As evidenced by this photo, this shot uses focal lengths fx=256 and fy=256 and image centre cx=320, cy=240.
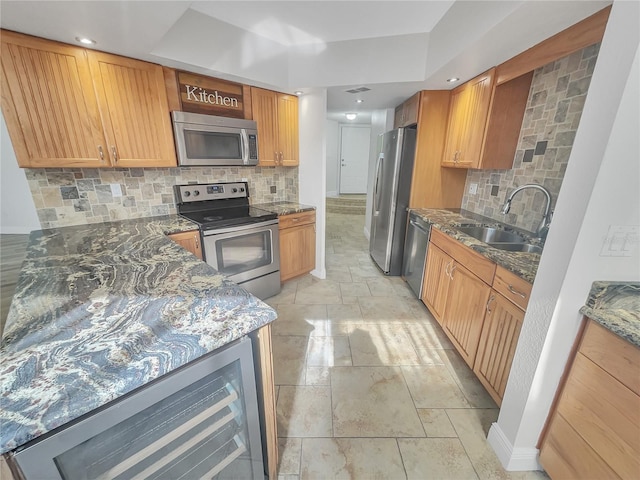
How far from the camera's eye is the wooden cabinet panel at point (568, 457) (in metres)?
0.94

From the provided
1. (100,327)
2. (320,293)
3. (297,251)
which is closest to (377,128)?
(297,251)

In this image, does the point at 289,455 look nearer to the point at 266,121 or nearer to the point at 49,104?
the point at 49,104

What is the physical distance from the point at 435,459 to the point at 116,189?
9.55 feet

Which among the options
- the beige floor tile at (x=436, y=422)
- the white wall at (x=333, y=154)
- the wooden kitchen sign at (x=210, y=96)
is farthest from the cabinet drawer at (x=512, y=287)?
the white wall at (x=333, y=154)

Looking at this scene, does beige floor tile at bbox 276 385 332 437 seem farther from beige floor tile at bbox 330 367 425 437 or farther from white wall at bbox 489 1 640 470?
white wall at bbox 489 1 640 470

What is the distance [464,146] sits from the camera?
242 centimetres

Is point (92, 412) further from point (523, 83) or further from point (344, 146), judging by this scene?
point (344, 146)

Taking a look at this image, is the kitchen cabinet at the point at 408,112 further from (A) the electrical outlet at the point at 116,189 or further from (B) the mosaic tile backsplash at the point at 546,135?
(A) the electrical outlet at the point at 116,189

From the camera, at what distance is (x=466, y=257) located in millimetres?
1785

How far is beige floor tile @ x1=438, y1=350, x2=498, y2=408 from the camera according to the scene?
1.61 m

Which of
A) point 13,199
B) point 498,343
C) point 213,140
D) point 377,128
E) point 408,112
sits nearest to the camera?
point 498,343

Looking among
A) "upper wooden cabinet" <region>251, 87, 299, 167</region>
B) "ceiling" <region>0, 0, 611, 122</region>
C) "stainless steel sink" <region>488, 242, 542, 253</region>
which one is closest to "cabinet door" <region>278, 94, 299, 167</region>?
"upper wooden cabinet" <region>251, 87, 299, 167</region>

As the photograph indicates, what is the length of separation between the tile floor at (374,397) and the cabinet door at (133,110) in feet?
5.78

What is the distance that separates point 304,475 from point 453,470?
725 millimetres
